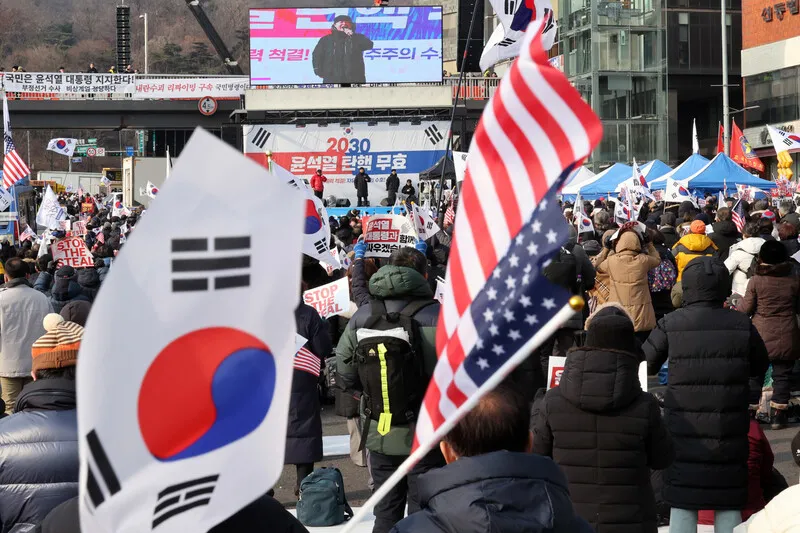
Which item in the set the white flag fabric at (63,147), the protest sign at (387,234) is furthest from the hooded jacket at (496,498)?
the white flag fabric at (63,147)

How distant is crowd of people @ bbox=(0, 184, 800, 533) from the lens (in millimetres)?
2820

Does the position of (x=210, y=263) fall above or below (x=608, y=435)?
above

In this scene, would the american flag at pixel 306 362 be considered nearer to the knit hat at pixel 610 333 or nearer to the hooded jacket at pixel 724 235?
the knit hat at pixel 610 333

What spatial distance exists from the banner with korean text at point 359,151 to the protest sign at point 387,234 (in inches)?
1165

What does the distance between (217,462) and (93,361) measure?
14.2 inches

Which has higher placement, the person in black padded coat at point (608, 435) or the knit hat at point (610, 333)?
the knit hat at point (610, 333)

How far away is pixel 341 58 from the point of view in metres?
42.1

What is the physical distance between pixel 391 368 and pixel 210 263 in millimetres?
3488

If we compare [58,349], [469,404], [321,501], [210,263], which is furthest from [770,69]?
[210,263]

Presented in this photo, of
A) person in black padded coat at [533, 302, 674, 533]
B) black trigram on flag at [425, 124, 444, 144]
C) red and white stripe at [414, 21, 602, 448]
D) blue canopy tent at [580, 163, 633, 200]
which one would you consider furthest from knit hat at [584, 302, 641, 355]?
black trigram on flag at [425, 124, 444, 144]

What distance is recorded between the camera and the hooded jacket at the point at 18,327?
883 centimetres

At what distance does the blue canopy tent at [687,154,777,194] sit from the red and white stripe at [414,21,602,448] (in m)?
23.5

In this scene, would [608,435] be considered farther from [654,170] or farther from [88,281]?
[654,170]

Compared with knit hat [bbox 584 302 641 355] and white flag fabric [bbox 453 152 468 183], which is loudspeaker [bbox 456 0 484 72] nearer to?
white flag fabric [bbox 453 152 468 183]
